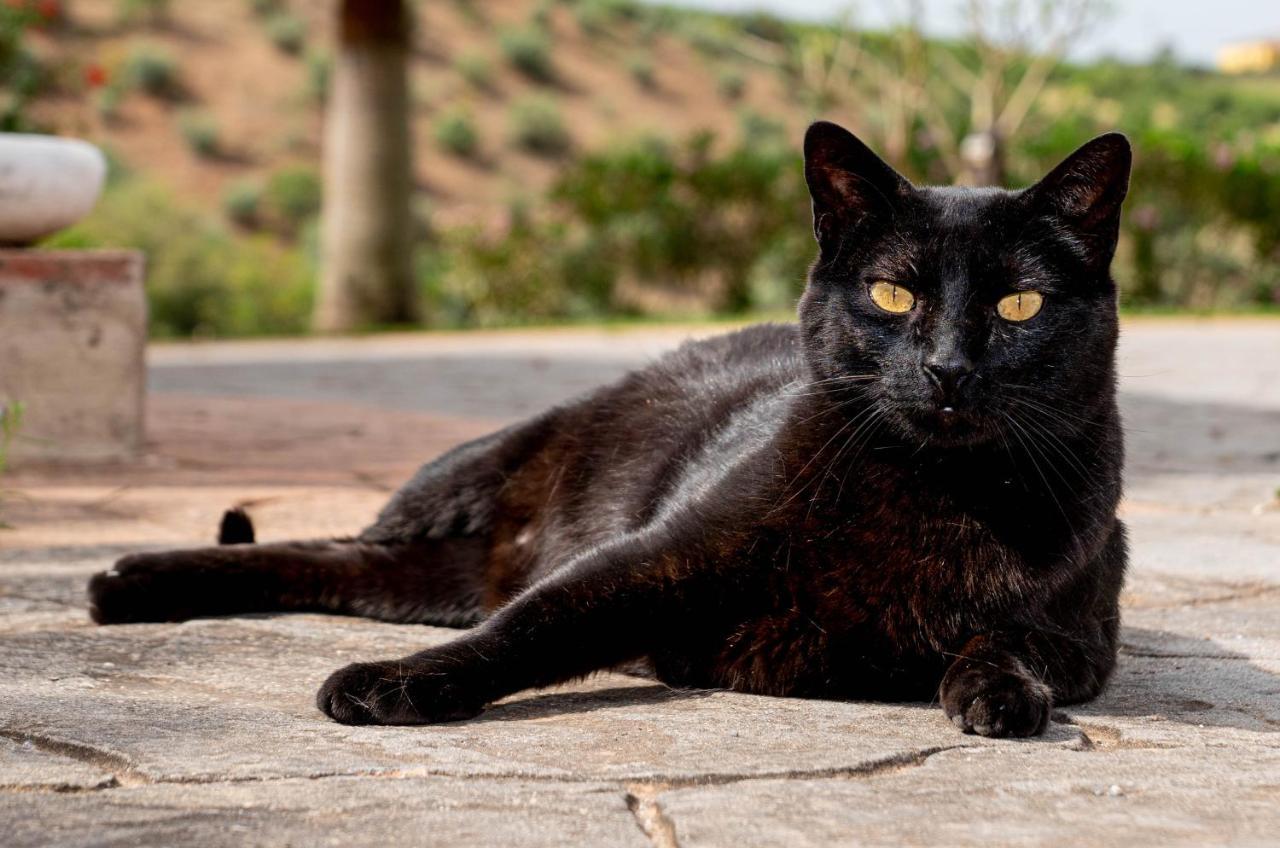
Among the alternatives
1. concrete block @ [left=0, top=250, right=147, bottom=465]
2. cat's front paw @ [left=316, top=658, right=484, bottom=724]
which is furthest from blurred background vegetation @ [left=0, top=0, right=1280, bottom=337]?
concrete block @ [left=0, top=250, right=147, bottom=465]

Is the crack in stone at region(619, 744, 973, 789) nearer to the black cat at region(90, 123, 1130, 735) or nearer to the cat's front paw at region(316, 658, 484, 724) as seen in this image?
the black cat at region(90, 123, 1130, 735)

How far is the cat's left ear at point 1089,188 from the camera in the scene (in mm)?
2254

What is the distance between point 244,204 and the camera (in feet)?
92.8

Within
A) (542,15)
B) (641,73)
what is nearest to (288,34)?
(542,15)

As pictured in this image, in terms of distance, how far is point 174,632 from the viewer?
2.64m

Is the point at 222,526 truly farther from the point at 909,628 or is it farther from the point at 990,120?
the point at 990,120

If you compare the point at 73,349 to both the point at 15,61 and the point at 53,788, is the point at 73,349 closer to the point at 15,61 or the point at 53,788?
the point at 53,788

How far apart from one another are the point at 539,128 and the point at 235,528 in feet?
101

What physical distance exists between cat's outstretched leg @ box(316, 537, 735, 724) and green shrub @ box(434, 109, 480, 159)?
3106cm

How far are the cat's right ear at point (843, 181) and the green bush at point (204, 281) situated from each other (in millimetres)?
11736

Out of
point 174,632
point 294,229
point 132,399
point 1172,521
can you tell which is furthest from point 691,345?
point 294,229

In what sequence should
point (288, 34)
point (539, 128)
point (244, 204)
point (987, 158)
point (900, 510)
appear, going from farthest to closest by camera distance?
point (288, 34)
point (539, 128)
point (244, 204)
point (987, 158)
point (900, 510)

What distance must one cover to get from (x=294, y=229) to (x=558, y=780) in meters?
27.8

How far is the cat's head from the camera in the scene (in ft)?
7.08
